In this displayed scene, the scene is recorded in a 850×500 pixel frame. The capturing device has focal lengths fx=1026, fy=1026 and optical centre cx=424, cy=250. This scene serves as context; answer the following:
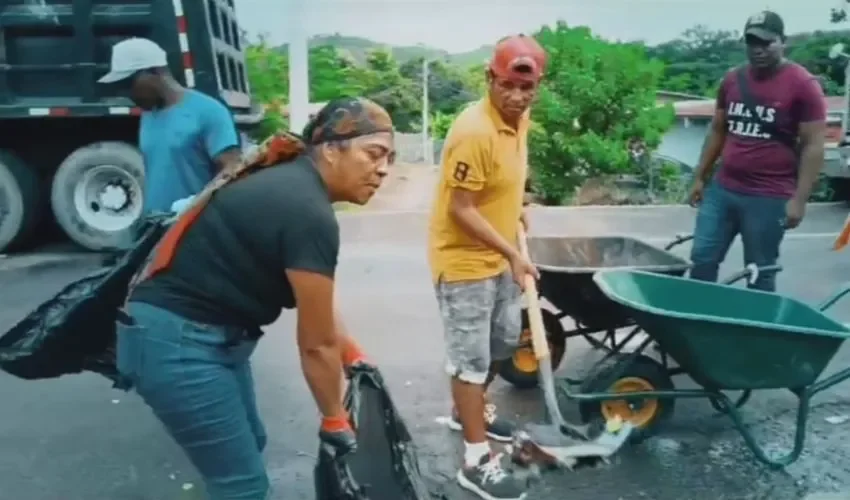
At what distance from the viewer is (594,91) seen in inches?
449

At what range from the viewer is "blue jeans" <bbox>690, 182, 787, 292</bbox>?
4.89 metres

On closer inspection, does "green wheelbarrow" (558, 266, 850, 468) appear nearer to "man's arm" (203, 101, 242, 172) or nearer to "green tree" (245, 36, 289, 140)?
"man's arm" (203, 101, 242, 172)

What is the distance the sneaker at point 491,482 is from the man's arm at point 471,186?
839 millimetres

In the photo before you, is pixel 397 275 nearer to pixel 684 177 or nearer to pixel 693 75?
pixel 684 177

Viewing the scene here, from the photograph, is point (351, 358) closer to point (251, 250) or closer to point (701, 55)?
point (251, 250)

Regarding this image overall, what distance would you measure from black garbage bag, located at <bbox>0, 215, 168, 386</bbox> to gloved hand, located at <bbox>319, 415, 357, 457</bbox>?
72 centimetres

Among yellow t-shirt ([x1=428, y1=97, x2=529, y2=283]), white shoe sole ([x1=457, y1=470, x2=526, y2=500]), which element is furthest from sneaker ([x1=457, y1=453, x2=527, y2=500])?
yellow t-shirt ([x1=428, y1=97, x2=529, y2=283])

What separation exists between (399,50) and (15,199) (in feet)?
25.4

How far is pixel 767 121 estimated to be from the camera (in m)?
4.82

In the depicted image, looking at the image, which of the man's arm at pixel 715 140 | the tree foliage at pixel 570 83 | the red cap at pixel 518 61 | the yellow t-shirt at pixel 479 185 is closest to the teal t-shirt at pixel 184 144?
the yellow t-shirt at pixel 479 185

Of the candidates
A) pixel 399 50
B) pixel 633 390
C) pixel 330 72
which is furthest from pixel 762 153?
pixel 399 50

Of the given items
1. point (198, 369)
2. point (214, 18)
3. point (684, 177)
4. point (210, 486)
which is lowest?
point (684, 177)

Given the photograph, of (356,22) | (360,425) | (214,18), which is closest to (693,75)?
(356,22)

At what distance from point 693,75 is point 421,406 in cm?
1073
